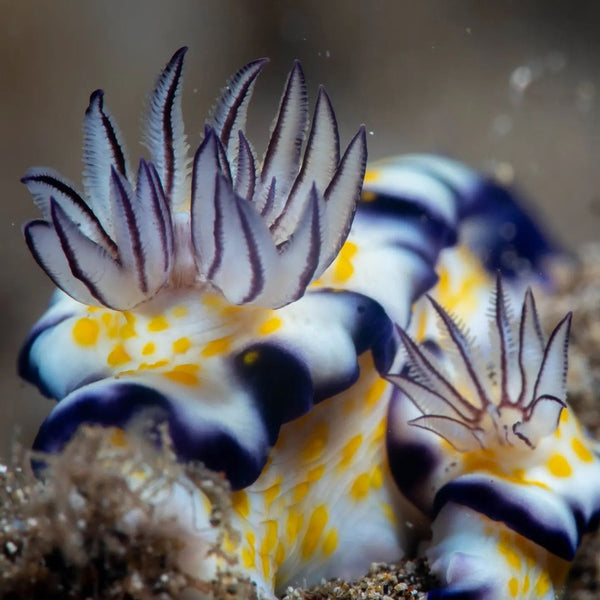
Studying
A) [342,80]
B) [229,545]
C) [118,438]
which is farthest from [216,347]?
[342,80]

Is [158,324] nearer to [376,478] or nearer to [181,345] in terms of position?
[181,345]

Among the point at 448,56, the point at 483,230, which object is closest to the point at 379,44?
the point at 448,56

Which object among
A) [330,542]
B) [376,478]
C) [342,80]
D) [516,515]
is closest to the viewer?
[516,515]

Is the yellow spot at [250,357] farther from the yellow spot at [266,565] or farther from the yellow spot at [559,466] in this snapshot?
the yellow spot at [559,466]

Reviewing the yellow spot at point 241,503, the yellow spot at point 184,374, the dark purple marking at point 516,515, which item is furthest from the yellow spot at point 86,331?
the dark purple marking at point 516,515

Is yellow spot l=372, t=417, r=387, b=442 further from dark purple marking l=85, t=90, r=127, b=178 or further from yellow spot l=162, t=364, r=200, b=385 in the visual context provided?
dark purple marking l=85, t=90, r=127, b=178

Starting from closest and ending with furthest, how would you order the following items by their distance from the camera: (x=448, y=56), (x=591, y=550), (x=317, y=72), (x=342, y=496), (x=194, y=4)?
1. (x=342, y=496)
2. (x=591, y=550)
3. (x=317, y=72)
4. (x=194, y=4)
5. (x=448, y=56)

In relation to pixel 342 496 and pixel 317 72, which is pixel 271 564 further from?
pixel 317 72
